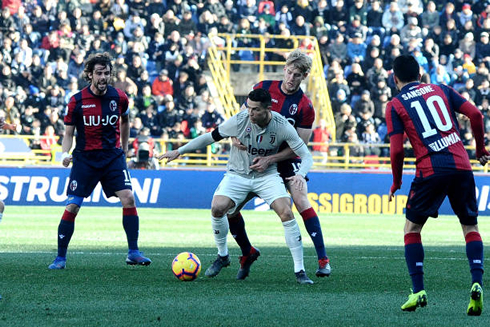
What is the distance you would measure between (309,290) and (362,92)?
64.7ft

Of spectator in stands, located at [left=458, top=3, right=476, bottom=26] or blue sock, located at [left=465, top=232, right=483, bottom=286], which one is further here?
spectator in stands, located at [left=458, top=3, right=476, bottom=26]

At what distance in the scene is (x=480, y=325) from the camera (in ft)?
20.5

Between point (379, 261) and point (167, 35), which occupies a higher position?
point (167, 35)

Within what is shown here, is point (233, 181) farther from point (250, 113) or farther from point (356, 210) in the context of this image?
point (356, 210)

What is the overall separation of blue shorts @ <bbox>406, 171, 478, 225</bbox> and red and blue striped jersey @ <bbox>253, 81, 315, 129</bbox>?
107 inches

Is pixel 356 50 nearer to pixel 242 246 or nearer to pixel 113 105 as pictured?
pixel 113 105

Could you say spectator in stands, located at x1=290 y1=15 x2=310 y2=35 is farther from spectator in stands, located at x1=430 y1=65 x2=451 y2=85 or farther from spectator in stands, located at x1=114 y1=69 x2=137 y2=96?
spectator in stands, located at x1=114 y1=69 x2=137 y2=96

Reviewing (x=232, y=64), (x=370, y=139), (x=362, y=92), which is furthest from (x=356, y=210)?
(x=232, y=64)

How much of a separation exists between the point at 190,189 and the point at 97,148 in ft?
43.4

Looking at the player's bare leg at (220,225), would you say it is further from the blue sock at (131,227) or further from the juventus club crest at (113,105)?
the juventus club crest at (113,105)

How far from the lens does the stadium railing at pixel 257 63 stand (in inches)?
1079

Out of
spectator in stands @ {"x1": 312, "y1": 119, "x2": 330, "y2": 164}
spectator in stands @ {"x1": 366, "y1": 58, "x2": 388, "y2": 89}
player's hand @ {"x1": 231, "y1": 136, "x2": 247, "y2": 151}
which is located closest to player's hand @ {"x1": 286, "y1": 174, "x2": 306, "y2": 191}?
player's hand @ {"x1": 231, "y1": 136, "x2": 247, "y2": 151}

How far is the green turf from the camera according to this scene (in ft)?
21.3

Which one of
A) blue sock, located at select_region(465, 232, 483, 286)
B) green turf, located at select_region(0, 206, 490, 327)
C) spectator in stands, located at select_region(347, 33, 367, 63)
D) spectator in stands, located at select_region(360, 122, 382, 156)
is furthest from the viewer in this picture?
spectator in stands, located at select_region(347, 33, 367, 63)
